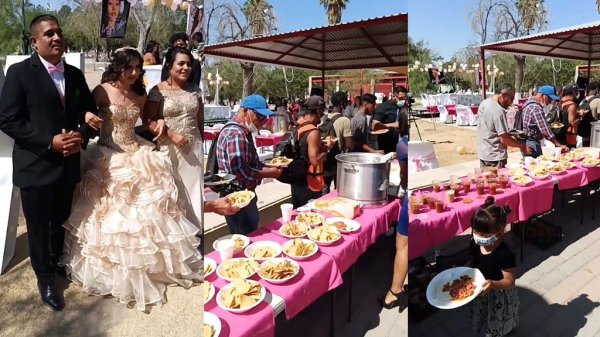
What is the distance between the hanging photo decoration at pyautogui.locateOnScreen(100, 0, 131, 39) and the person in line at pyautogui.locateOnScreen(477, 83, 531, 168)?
1317 millimetres

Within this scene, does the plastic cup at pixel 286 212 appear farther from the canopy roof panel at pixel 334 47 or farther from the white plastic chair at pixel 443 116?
the white plastic chair at pixel 443 116

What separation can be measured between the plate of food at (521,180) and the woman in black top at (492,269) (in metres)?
0.39

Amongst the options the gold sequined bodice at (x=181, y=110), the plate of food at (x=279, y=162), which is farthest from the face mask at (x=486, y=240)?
the gold sequined bodice at (x=181, y=110)

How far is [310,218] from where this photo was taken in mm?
1319

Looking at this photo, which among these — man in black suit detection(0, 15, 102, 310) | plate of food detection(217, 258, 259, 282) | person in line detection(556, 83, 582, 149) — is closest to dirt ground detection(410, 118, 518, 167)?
plate of food detection(217, 258, 259, 282)

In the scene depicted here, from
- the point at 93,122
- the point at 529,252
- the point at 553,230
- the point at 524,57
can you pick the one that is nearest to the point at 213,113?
the point at 93,122

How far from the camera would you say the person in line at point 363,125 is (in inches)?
38.1

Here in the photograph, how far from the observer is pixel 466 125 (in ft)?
6.33

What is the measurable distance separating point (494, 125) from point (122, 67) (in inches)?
56.0

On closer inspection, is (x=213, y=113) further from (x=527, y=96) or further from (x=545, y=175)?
(x=545, y=175)

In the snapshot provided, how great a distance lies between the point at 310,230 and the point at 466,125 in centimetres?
105

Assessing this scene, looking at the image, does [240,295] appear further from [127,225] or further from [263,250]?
[127,225]

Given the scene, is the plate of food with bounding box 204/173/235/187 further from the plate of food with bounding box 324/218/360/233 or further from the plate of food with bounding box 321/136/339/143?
the plate of food with bounding box 324/218/360/233

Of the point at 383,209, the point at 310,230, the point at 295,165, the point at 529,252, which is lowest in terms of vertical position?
the point at 529,252
